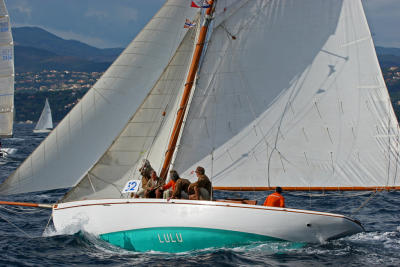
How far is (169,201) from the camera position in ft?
47.6

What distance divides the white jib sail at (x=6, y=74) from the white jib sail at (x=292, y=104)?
2992cm

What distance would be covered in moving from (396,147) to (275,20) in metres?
5.14

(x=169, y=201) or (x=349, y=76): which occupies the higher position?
(x=349, y=76)

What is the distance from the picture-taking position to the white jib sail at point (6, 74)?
1676 inches

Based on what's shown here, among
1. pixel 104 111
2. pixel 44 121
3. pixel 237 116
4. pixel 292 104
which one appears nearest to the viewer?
pixel 104 111

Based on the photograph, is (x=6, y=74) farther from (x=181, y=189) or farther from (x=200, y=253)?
(x=200, y=253)

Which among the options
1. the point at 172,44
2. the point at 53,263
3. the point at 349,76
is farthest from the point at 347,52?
the point at 53,263

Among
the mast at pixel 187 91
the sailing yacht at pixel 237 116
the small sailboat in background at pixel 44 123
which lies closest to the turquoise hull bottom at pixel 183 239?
the sailing yacht at pixel 237 116

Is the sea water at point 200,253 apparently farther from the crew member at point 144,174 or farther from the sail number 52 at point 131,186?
the crew member at point 144,174

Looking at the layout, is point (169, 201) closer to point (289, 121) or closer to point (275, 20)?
point (289, 121)

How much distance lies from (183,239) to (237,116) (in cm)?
433

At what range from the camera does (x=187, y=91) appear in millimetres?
17188

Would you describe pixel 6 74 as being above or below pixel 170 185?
above

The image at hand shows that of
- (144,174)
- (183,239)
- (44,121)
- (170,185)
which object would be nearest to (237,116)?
(170,185)
